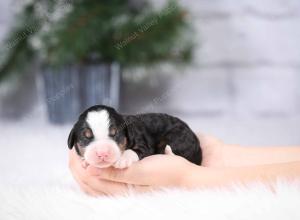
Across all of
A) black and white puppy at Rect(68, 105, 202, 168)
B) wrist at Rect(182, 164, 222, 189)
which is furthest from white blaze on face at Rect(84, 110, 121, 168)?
wrist at Rect(182, 164, 222, 189)

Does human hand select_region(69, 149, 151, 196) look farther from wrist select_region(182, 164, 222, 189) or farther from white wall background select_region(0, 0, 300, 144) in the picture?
white wall background select_region(0, 0, 300, 144)

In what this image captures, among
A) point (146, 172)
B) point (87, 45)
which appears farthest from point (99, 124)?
point (87, 45)

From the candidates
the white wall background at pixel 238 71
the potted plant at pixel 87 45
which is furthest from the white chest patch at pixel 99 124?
the white wall background at pixel 238 71

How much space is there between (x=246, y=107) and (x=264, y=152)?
1065mm

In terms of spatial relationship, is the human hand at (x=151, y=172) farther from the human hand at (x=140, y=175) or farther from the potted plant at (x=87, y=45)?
the potted plant at (x=87, y=45)

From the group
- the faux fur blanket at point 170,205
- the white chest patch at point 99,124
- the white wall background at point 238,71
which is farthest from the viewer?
the white wall background at point 238,71

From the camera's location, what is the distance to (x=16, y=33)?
191cm

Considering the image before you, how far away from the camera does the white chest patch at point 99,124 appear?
0.89 metres

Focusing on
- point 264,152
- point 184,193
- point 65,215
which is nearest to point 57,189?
point 65,215

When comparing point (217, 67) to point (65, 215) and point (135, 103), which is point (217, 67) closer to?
point (135, 103)

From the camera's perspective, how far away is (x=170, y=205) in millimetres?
840

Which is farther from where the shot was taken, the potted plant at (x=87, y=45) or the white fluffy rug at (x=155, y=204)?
the potted plant at (x=87, y=45)

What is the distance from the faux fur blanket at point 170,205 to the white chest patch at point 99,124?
12cm

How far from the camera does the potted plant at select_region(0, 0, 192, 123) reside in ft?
5.92
